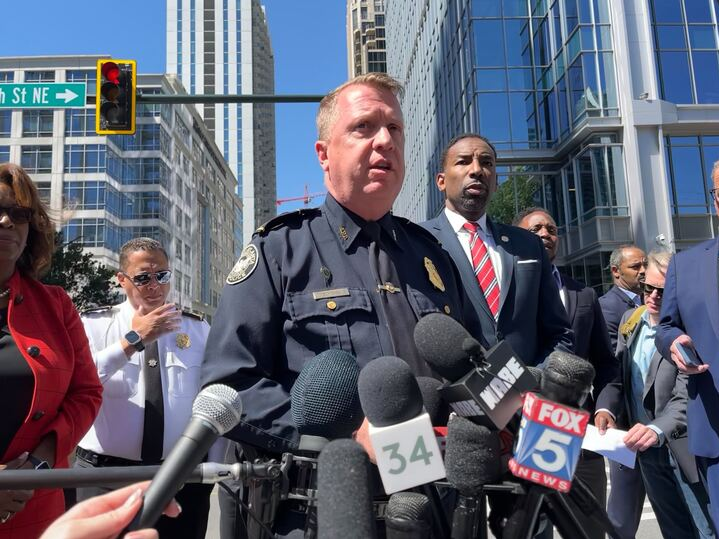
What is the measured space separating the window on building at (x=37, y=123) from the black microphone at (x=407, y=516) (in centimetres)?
6746

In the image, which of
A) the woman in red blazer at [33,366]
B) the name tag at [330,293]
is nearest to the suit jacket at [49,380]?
the woman in red blazer at [33,366]

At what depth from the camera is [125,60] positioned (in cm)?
904

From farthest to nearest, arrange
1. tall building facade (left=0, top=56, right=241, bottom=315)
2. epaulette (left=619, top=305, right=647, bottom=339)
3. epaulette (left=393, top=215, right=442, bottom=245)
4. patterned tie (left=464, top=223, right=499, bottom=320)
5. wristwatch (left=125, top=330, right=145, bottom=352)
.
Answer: tall building facade (left=0, top=56, right=241, bottom=315) < epaulette (left=619, top=305, right=647, bottom=339) < wristwatch (left=125, top=330, right=145, bottom=352) < patterned tie (left=464, top=223, right=499, bottom=320) < epaulette (left=393, top=215, right=442, bottom=245)

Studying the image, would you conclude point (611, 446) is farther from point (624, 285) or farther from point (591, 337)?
point (624, 285)

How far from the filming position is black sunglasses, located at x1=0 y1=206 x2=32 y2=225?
2719 mm

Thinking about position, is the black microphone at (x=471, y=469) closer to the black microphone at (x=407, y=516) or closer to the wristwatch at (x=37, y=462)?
the black microphone at (x=407, y=516)

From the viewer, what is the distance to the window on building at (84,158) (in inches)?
2378

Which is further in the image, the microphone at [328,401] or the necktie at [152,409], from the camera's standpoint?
the necktie at [152,409]

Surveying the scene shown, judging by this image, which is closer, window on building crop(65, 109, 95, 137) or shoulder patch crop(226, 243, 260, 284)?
shoulder patch crop(226, 243, 260, 284)

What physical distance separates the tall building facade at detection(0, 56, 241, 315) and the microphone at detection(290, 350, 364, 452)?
48.8 meters

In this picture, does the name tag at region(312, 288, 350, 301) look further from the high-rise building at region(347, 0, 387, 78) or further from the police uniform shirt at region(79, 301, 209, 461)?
the high-rise building at region(347, 0, 387, 78)

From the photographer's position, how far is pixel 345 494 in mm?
999

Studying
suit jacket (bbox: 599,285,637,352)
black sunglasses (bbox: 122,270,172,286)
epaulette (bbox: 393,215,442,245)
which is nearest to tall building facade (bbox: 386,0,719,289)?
suit jacket (bbox: 599,285,637,352)

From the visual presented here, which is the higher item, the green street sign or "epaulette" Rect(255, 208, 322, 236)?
the green street sign
